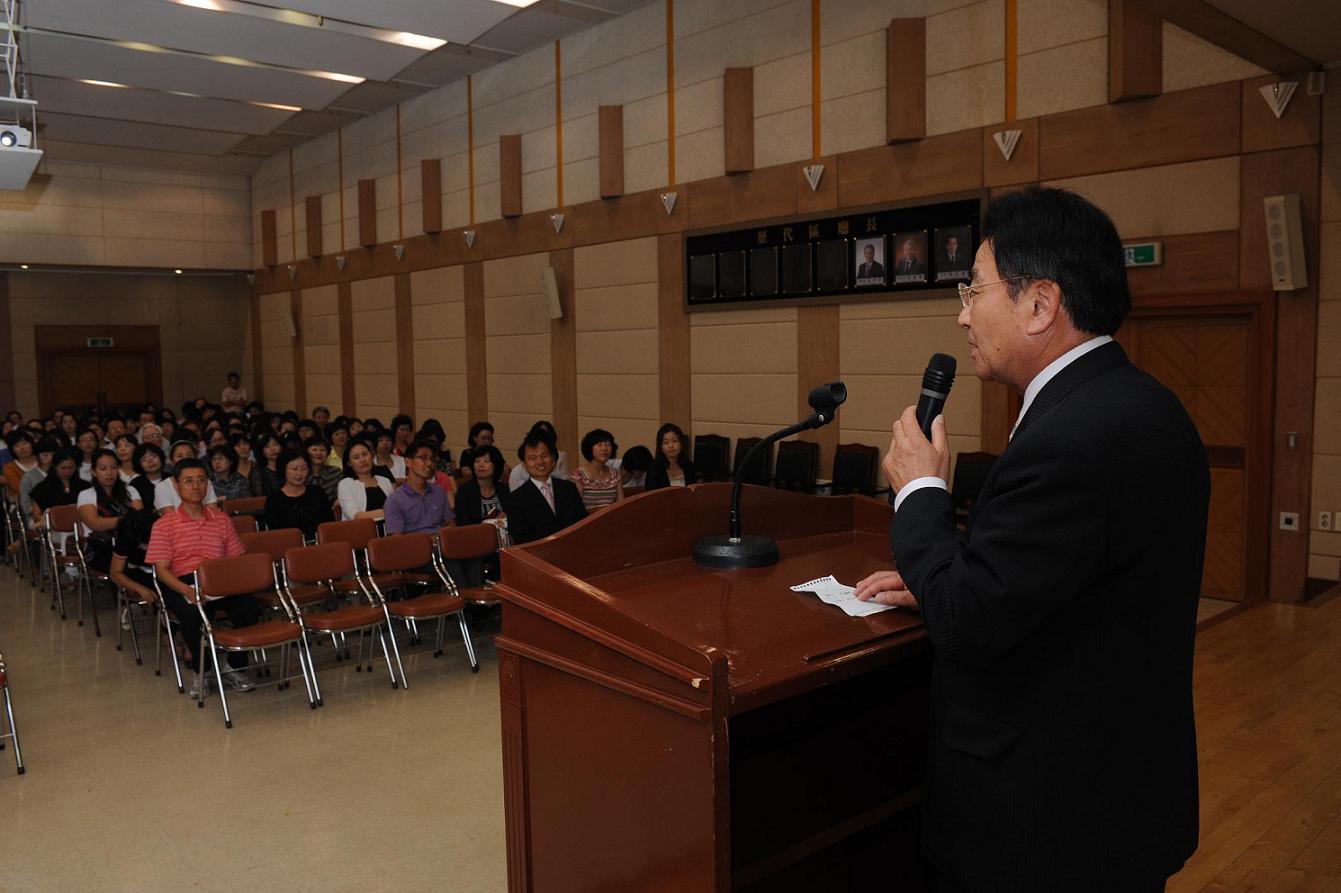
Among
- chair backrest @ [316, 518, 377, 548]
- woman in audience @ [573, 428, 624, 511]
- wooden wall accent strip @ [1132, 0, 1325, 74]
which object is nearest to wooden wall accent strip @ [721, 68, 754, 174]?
woman in audience @ [573, 428, 624, 511]

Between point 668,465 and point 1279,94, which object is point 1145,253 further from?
point 668,465

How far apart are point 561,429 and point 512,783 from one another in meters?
10.3

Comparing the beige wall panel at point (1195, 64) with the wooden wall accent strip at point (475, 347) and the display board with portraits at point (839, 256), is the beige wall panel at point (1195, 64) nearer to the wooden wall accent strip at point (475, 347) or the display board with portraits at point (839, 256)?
the display board with portraits at point (839, 256)

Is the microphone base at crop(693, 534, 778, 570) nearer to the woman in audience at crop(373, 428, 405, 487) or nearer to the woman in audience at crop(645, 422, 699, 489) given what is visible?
the woman in audience at crop(645, 422, 699, 489)

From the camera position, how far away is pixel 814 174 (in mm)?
9211

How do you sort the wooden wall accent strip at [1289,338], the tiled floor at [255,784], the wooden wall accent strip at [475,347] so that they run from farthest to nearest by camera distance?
the wooden wall accent strip at [475,347], the wooden wall accent strip at [1289,338], the tiled floor at [255,784]

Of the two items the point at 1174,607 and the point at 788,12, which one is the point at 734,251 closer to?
the point at 788,12

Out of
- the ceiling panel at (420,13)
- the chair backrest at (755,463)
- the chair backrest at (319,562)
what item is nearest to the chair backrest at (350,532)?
the chair backrest at (319,562)

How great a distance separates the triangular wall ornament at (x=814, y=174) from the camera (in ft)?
30.1

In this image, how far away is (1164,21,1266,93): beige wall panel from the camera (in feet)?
22.3

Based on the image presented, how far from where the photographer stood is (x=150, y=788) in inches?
183

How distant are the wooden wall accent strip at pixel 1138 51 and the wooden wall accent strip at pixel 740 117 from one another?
3512 mm

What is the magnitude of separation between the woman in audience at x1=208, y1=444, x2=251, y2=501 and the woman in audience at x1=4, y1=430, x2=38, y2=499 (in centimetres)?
213

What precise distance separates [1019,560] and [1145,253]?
6.63 m
